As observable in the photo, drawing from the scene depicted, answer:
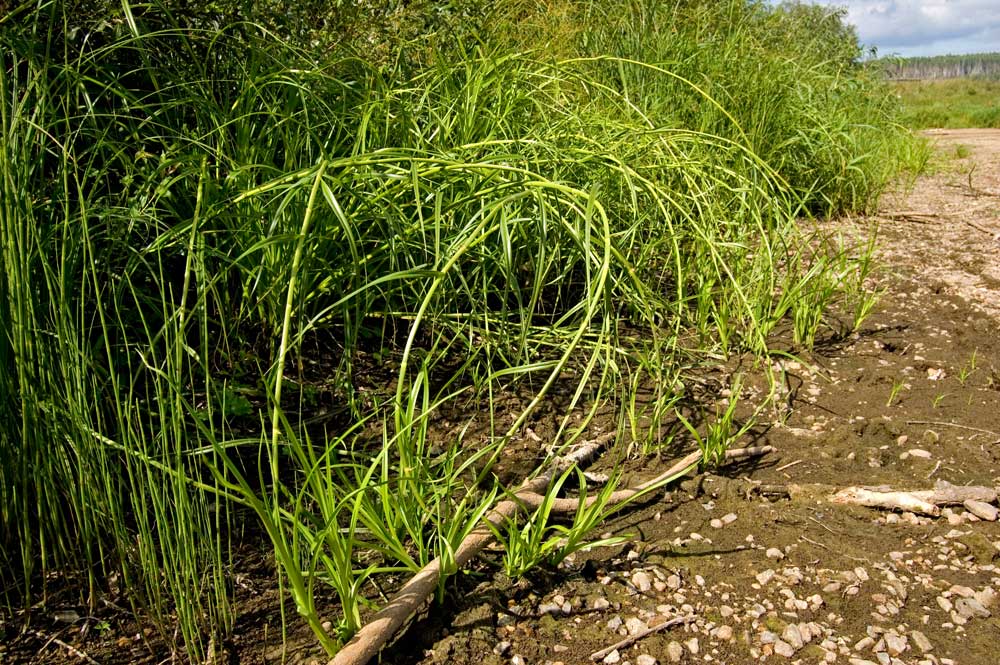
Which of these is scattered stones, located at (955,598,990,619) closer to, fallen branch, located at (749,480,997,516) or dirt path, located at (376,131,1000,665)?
dirt path, located at (376,131,1000,665)

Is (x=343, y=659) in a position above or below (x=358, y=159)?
below

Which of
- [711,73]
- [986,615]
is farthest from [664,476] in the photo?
[711,73]

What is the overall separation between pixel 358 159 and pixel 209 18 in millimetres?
1197

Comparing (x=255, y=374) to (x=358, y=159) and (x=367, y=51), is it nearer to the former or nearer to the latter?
(x=358, y=159)

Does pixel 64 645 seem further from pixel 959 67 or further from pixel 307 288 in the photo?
pixel 959 67

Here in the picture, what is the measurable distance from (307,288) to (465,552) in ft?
2.31

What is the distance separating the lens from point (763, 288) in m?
→ 2.49

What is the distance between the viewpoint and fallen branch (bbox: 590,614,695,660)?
127 centimetres

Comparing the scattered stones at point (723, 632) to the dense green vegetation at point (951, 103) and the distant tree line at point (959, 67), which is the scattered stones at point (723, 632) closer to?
the dense green vegetation at point (951, 103)

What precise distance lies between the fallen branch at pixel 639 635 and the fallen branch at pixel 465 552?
0.72 feet

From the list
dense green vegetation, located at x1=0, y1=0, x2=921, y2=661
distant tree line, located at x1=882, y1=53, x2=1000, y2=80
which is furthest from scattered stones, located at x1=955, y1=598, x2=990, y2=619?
distant tree line, located at x1=882, y1=53, x2=1000, y2=80

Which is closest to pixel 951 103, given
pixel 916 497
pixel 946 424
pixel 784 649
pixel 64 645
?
pixel 946 424

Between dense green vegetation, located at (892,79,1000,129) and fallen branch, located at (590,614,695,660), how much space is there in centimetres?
683

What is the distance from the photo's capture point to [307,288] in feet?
5.93
